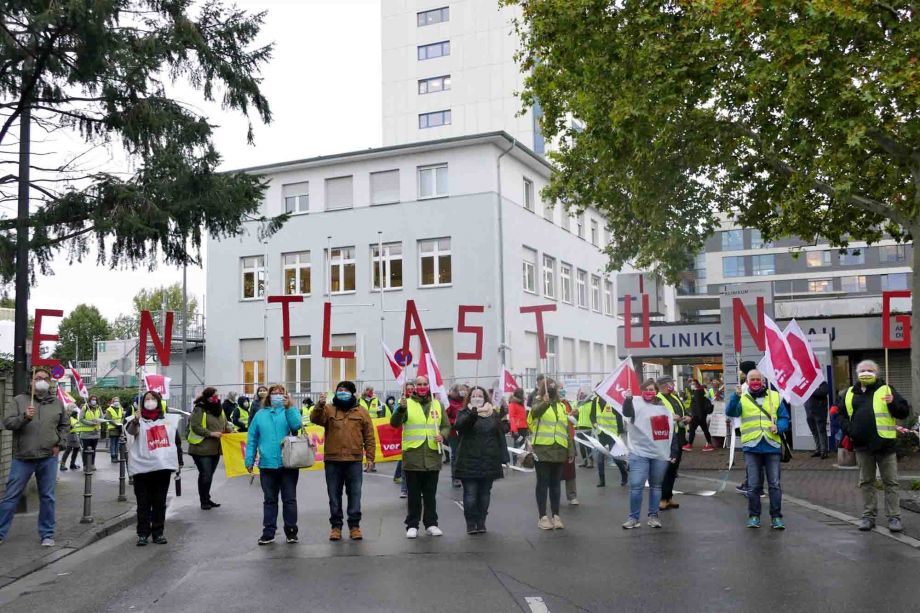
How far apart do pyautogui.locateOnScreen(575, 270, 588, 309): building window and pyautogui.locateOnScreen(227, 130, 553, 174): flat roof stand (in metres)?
7.36

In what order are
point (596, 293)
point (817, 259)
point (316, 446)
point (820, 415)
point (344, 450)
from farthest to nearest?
1. point (817, 259)
2. point (596, 293)
3. point (820, 415)
4. point (316, 446)
5. point (344, 450)

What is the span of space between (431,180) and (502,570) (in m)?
31.0

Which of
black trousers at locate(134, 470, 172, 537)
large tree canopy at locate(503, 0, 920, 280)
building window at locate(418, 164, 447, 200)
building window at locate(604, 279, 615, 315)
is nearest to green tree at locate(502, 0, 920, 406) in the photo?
large tree canopy at locate(503, 0, 920, 280)

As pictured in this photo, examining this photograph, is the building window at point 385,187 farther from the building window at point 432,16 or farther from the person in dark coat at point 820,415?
the person in dark coat at point 820,415

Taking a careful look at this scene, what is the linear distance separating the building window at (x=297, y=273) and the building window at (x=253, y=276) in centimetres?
117

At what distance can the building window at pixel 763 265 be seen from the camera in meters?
92.6

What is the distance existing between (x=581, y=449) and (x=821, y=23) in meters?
10.7

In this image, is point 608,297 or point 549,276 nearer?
point 549,276

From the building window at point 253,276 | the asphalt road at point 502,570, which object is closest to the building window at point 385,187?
the building window at point 253,276

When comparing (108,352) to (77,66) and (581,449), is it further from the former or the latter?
(77,66)

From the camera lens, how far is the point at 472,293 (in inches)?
1449

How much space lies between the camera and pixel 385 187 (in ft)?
129

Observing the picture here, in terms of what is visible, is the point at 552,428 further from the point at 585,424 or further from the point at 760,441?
the point at 585,424

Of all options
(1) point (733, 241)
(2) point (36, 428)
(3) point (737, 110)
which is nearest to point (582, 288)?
(3) point (737, 110)
